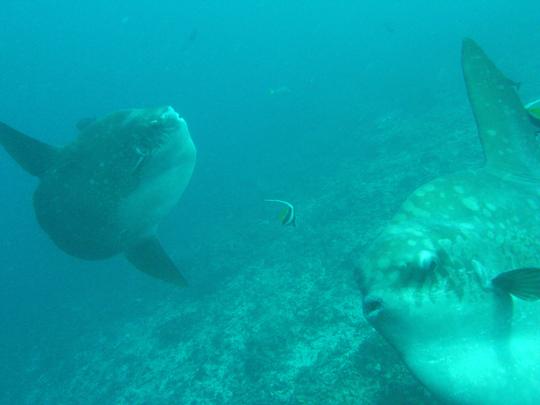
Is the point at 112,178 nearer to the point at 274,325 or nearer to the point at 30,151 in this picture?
the point at 30,151

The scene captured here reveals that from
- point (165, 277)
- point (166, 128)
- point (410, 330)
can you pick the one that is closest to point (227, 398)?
point (165, 277)

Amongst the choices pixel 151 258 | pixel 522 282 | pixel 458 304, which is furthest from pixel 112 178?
pixel 522 282

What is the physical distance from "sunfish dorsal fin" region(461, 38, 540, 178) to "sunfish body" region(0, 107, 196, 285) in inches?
135

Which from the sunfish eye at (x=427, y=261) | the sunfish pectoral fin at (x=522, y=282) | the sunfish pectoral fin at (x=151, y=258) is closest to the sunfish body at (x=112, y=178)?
the sunfish pectoral fin at (x=151, y=258)

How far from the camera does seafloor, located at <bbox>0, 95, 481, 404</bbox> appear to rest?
14.9 ft

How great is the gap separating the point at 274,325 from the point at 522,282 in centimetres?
510

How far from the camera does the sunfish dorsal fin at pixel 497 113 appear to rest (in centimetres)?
279

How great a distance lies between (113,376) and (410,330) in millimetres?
8073

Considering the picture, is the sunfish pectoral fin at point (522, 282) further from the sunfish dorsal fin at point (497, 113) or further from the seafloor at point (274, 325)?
the seafloor at point (274, 325)

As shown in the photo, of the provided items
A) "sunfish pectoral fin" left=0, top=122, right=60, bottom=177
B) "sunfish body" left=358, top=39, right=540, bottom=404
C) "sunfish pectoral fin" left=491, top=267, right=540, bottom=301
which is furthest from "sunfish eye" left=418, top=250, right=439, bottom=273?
"sunfish pectoral fin" left=0, top=122, right=60, bottom=177

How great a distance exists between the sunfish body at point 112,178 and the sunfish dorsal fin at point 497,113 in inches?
135

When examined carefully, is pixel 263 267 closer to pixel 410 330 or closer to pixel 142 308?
pixel 142 308

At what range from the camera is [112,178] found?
458 cm

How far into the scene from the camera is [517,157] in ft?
9.04
